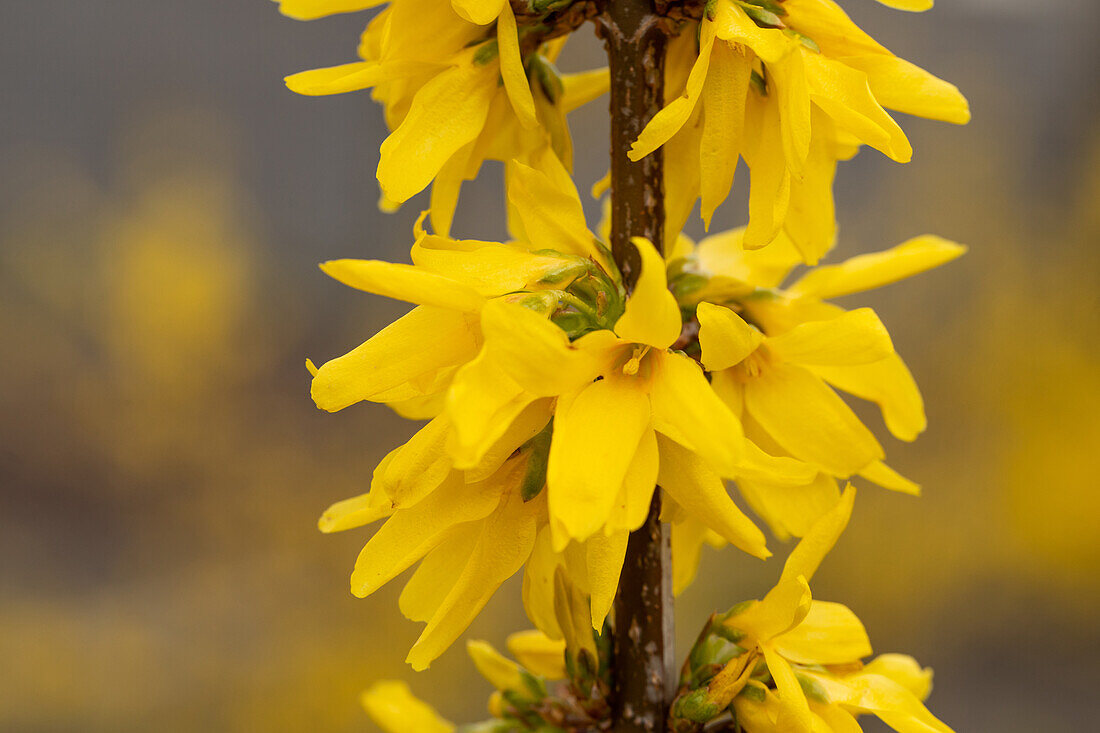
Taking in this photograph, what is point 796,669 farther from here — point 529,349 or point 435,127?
point 435,127

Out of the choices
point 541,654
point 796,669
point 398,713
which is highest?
point 796,669

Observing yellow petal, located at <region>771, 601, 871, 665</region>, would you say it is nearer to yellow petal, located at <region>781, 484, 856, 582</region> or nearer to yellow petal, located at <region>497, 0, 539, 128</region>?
yellow petal, located at <region>781, 484, 856, 582</region>

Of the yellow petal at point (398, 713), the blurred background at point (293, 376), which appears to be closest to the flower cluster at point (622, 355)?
the yellow petal at point (398, 713)

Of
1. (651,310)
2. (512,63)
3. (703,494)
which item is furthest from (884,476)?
(512,63)

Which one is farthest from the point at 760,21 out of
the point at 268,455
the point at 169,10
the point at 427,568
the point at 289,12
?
the point at 169,10

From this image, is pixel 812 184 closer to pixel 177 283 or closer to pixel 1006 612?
pixel 1006 612
